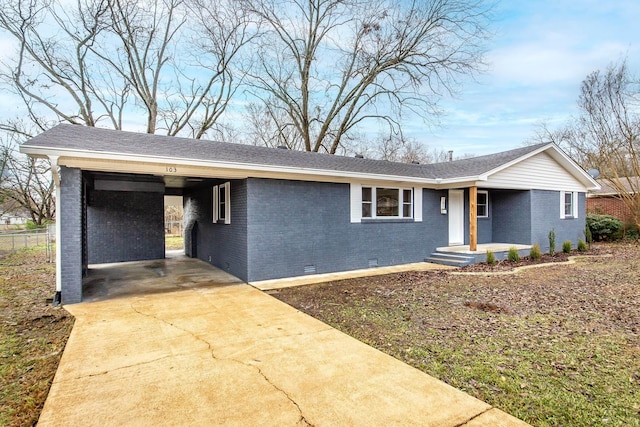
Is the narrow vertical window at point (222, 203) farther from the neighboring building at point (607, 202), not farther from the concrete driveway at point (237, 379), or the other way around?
the neighboring building at point (607, 202)

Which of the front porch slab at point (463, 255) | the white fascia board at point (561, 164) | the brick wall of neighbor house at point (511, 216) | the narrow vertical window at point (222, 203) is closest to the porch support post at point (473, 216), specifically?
the front porch slab at point (463, 255)

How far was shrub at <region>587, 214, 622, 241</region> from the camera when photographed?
1609 cm

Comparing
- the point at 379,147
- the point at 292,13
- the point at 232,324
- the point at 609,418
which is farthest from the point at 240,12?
the point at 609,418

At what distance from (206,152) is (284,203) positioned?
2.17 metres

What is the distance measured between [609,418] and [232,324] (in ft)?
14.0

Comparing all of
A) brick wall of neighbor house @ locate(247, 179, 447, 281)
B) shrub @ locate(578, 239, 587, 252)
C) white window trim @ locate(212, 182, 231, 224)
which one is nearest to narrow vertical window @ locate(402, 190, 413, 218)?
brick wall of neighbor house @ locate(247, 179, 447, 281)

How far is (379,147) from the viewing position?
25844mm

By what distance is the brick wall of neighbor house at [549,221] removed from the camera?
12125 millimetres

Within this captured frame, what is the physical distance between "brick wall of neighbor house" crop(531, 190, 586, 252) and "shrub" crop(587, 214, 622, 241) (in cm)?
337

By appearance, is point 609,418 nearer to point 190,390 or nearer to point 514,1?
point 190,390

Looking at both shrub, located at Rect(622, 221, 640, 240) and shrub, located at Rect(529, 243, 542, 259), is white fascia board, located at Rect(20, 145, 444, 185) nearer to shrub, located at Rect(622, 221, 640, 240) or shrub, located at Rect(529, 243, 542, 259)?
shrub, located at Rect(529, 243, 542, 259)

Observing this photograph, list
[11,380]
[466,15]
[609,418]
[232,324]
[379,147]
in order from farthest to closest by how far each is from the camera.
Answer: [379,147] → [466,15] → [232,324] → [11,380] → [609,418]

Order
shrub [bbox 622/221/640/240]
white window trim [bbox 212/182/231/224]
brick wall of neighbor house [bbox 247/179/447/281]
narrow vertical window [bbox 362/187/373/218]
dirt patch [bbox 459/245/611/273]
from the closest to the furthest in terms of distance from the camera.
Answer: brick wall of neighbor house [bbox 247/179/447/281] < white window trim [bbox 212/182/231/224] < dirt patch [bbox 459/245/611/273] < narrow vertical window [bbox 362/187/373/218] < shrub [bbox 622/221/640/240]

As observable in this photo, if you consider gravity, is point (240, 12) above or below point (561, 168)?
above
